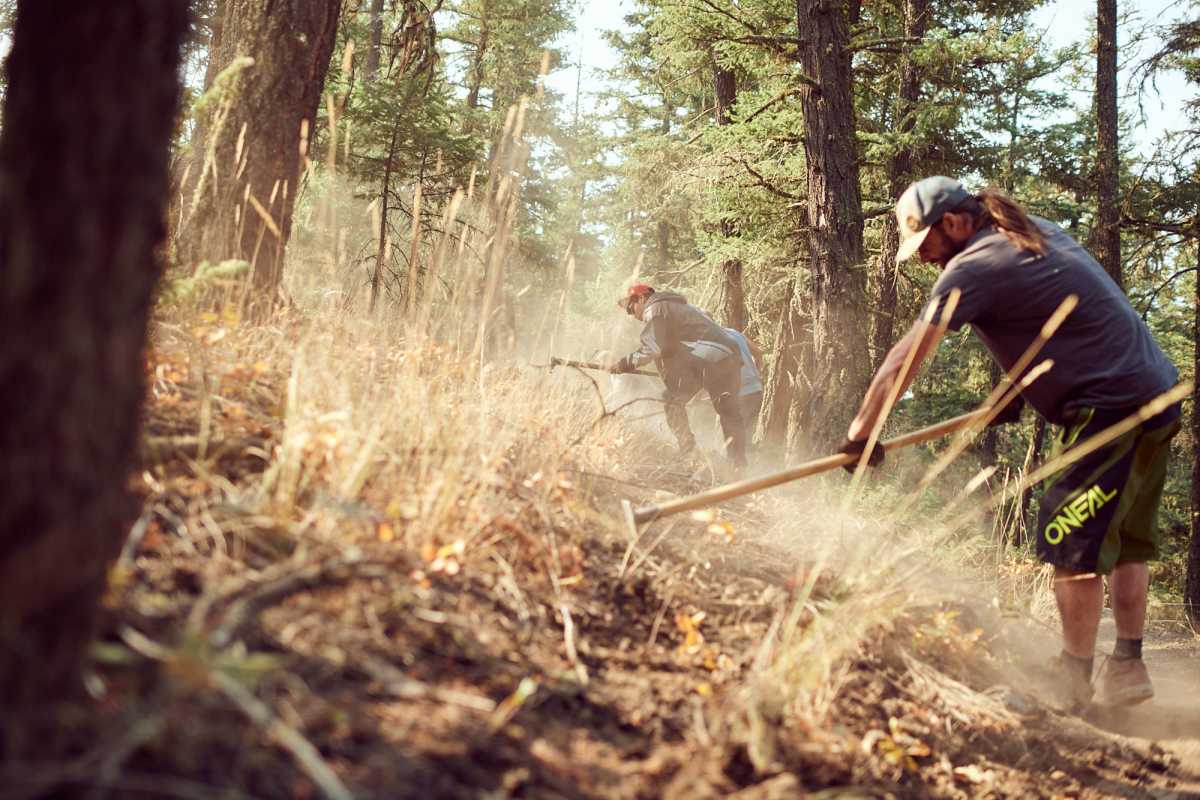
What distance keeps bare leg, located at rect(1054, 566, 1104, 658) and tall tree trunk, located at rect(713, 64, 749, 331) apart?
9.86 meters

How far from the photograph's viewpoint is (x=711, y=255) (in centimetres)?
1157

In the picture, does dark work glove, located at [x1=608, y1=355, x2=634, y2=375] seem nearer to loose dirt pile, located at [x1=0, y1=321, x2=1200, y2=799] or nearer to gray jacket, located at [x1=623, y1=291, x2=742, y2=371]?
gray jacket, located at [x1=623, y1=291, x2=742, y2=371]

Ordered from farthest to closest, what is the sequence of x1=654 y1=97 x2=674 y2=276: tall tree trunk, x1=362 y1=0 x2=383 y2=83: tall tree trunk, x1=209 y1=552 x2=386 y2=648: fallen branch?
x1=654 y1=97 x2=674 y2=276: tall tree trunk → x1=362 y1=0 x2=383 y2=83: tall tree trunk → x1=209 y1=552 x2=386 y2=648: fallen branch

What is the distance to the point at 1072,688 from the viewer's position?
345 cm

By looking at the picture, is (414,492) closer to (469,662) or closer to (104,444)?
(469,662)

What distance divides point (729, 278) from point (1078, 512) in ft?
33.4

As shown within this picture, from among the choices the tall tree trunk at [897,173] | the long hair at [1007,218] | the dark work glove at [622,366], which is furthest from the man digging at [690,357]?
the long hair at [1007,218]

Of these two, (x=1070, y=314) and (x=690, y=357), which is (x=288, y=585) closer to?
(x=1070, y=314)

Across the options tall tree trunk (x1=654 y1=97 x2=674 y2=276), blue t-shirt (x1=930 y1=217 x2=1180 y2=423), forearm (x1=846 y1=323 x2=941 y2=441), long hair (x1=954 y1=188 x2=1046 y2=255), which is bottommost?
Answer: forearm (x1=846 y1=323 x2=941 y2=441)

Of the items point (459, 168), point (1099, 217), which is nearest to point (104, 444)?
point (459, 168)

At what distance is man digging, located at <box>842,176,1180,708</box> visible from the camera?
3.30 m

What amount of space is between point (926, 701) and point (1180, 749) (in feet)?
4.50

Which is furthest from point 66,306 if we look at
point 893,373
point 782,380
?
point 782,380

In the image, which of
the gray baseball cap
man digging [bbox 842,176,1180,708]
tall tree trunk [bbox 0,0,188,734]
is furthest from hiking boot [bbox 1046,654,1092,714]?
tall tree trunk [bbox 0,0,188,734]
